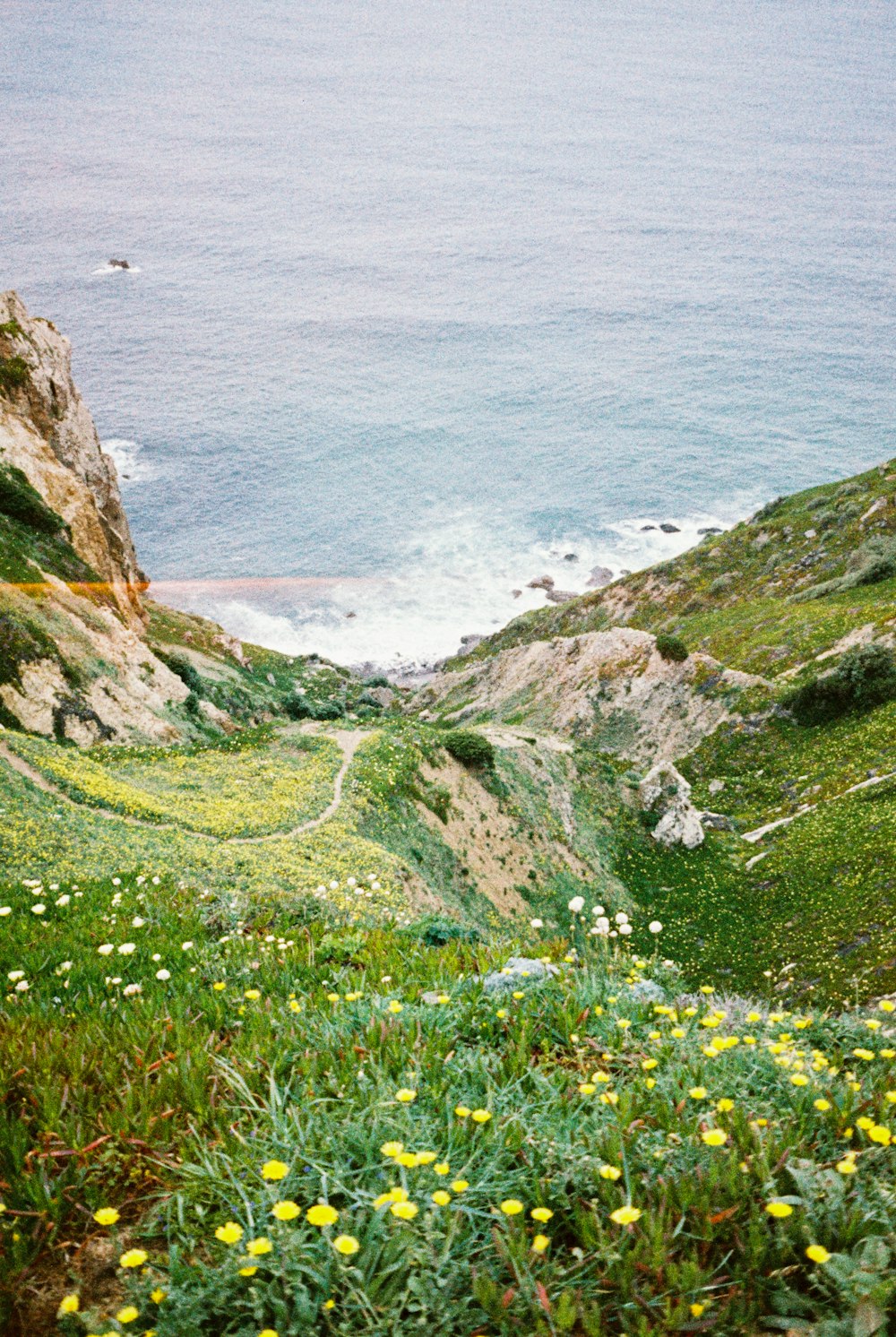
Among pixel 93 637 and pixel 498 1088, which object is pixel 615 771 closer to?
pixel 93 637

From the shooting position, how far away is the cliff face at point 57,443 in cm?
5584

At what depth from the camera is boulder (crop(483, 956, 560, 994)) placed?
840cm

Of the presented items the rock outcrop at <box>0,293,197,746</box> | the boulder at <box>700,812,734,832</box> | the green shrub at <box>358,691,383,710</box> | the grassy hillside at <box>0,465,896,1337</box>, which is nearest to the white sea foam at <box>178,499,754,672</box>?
the green shrub at <box>358,691,383,710</box>

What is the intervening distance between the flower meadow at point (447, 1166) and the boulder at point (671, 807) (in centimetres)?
3823

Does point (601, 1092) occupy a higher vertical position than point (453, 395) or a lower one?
lower

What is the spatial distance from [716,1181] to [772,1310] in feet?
2.17

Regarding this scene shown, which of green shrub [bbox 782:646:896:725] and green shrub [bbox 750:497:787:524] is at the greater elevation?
green shrub [bbox 750:497:787:524]

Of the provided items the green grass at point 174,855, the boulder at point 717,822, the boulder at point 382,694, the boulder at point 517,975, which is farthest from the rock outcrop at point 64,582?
the boulder at point 517,975

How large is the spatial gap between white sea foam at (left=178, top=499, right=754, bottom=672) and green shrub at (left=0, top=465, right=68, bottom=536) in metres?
59.3

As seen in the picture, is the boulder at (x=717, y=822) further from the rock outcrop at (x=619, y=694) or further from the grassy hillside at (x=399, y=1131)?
the grassy hillside at (x=399, y=1131)

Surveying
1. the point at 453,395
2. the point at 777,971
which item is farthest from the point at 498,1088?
the point at 453,395

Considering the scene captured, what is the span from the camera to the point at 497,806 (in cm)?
4119

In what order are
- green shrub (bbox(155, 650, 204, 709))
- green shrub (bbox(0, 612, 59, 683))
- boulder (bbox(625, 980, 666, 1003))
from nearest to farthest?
boulder (bbox(625, 980, 666, 1003)) < green shrub (bbox(0, 612, 59, 683)) < green shrub (bbox(155, 650, 204, 709))

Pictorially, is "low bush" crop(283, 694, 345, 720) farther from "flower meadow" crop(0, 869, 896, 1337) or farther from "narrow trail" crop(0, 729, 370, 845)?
"flower meadow" crop(0, 869, 896, 1337)
